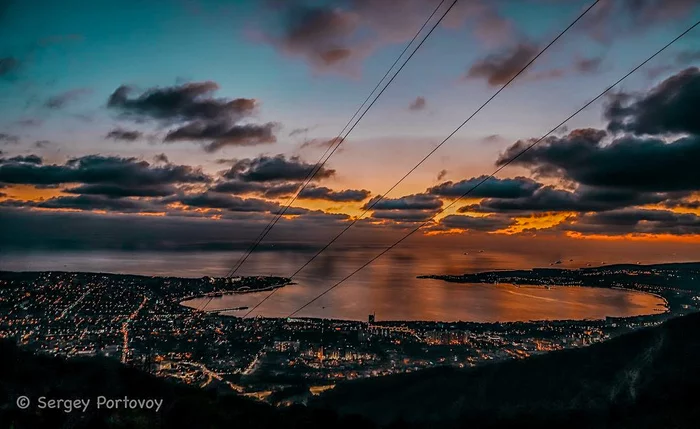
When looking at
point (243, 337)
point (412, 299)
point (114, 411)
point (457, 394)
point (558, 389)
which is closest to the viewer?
point (114, 411)

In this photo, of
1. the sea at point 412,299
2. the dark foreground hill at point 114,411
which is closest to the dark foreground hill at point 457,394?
the dark foreground hill at point 114,411

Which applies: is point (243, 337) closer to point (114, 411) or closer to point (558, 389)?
point (558, 389)

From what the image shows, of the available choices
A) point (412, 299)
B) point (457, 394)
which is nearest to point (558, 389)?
point (457, 394)

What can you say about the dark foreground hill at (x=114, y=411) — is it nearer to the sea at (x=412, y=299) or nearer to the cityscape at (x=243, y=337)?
the cityscape at (x=243, y=337)

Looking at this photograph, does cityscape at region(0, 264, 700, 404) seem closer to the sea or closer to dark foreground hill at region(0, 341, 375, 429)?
the sea

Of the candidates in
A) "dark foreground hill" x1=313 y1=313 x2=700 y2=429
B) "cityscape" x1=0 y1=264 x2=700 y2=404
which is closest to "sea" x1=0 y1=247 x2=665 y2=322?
"cityscape" x1=0 y1=264 x2=700 y2=404

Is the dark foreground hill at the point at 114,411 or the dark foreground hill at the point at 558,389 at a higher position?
the dark foreground hill at the point at 114,411
